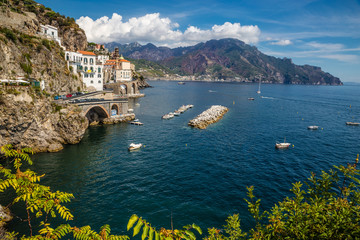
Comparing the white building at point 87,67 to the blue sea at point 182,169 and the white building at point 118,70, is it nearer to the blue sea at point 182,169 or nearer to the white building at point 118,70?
the blue sea at point 182,169

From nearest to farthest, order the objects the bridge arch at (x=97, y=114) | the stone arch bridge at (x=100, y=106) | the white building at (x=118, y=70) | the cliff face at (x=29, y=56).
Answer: the cliff face at (x=29, y=56) → the stone arch bridge at (x=100, y=106) → the bridge arch at (x=97, y=114) → the white building at (x=118, y=70)

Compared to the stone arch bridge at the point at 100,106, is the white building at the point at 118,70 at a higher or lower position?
higher

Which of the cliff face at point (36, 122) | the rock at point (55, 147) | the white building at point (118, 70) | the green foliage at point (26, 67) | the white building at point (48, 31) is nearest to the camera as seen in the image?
the cliff face at point (36, 122)

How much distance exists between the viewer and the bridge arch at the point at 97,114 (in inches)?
2841

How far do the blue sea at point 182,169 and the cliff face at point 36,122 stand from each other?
3.26 meters

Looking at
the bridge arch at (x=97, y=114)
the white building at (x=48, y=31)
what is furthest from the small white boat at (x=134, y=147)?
the white building at (x=48, y=31)

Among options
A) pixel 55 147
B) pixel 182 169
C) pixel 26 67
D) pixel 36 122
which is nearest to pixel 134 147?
pixel 182 169

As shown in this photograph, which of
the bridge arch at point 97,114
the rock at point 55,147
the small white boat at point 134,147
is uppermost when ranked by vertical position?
the bridge arch at point 97,114

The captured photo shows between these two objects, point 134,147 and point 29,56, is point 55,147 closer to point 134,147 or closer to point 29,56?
point 134,147

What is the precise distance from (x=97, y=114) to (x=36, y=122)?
28.9 meters

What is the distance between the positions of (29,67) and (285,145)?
79.9 meters

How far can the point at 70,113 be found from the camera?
53.9 metres

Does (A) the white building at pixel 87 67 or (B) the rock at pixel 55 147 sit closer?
(B) the rock at pixel 55 147

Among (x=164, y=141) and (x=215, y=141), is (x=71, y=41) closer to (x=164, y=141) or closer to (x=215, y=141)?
(x=164, y=141)
